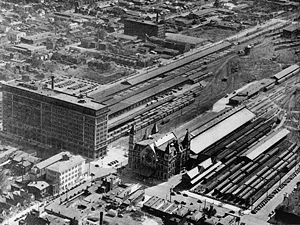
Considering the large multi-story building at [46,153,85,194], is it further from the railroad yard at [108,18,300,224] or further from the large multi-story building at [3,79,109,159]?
the railroad yard at [108,18,300,224]

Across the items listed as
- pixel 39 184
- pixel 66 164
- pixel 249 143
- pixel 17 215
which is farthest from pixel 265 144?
pixel 17 215

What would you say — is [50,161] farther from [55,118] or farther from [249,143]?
[249,143]

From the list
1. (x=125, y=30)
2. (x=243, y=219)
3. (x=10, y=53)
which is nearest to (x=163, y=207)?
(x=243, y=219)

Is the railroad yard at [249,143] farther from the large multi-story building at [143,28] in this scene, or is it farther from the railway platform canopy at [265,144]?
the large multi-story building at [143,28]

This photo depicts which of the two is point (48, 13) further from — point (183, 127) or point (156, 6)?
point (183, 127)

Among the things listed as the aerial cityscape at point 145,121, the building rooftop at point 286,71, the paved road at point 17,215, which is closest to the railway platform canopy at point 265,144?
the aerial cityscape at point 145,121

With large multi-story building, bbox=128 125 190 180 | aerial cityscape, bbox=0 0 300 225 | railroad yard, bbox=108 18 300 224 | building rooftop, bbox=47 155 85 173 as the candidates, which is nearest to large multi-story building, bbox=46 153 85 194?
building rooftop, bbox=47 155 85 173
